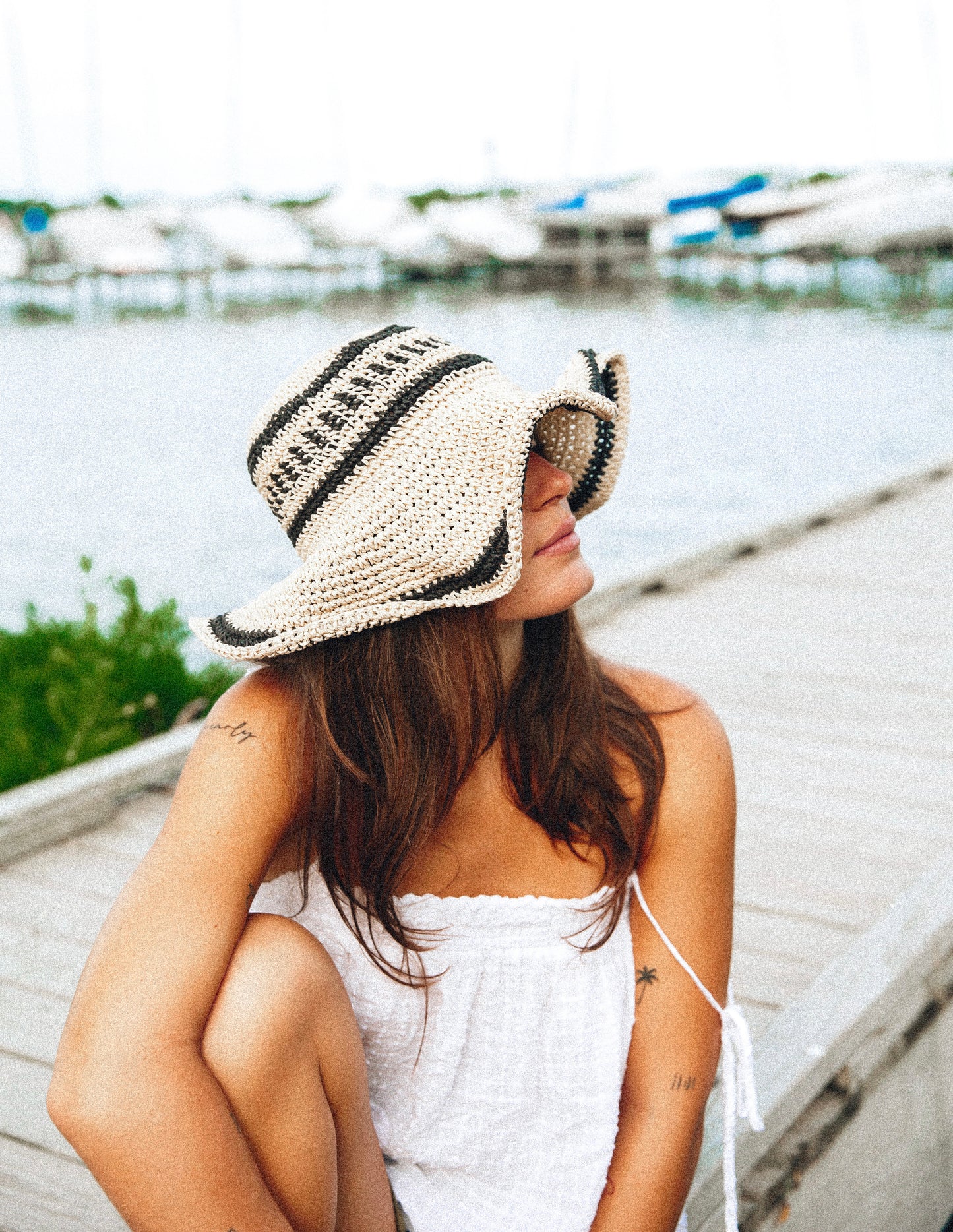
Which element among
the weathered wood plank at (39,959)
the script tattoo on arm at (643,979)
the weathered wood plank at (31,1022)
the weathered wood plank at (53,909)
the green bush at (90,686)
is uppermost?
the script tattoo on arm at (643,979)

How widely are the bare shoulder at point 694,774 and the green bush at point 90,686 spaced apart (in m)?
2.02

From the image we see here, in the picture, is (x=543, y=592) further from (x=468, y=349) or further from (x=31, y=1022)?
(x=31, y=1022)

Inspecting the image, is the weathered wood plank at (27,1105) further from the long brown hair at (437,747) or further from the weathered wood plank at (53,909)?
the long brown hair at (437,747)

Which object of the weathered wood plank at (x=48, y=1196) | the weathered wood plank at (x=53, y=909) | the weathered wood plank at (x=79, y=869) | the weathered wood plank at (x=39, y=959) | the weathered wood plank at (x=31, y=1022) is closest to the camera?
the weathered wood plank at (x=48, y=1196)

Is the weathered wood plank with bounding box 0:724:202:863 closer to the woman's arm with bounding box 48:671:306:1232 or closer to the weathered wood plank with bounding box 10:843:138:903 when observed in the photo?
the weathered wood plank with bounding box 10:843:138:903

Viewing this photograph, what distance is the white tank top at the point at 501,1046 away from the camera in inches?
56.9

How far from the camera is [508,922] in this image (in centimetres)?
146

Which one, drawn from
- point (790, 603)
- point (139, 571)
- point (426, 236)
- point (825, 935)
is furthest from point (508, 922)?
point (426, 236)

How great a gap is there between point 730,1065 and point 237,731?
0.66 m

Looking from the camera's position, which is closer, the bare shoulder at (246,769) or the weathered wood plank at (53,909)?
the bare shoulder at (246,769)

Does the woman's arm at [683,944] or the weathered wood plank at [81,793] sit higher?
the woman's arm at [683,944]

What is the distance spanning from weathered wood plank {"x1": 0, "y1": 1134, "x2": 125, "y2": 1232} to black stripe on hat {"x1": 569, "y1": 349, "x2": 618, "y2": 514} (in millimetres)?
1027

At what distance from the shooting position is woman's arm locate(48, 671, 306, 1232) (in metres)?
1.17

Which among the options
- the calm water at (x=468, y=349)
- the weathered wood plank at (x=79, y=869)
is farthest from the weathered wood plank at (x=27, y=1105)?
the calm water at (x=468, y=349)
